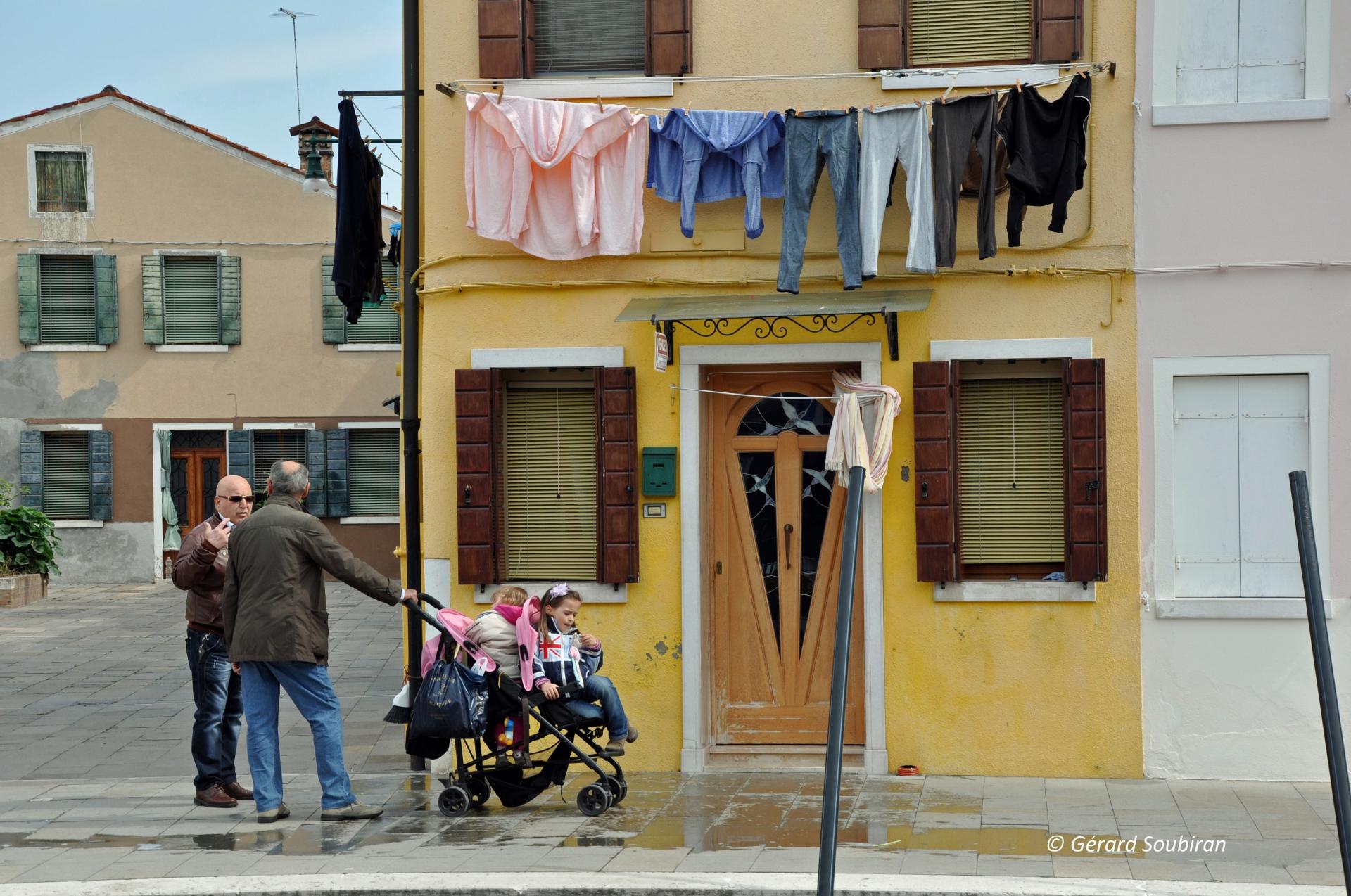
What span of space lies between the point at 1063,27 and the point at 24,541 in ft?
64.1

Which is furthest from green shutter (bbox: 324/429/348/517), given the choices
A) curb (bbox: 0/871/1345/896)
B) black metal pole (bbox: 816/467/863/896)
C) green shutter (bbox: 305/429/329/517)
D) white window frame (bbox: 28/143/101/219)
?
black metal pole (bbox: 816/467/863/896)

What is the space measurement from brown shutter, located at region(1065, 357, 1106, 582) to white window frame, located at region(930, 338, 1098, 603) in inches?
4.7

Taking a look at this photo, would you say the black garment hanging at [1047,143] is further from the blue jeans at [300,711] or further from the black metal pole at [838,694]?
the blue jeans at [300,711]

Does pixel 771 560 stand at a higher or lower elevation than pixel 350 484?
higher

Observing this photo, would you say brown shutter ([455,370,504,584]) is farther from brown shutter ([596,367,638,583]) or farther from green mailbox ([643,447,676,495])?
green mailbox ([643,447,676,495])

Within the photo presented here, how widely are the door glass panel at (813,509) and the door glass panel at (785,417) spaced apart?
6.8 inches

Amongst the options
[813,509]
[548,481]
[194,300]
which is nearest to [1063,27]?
[813,509]

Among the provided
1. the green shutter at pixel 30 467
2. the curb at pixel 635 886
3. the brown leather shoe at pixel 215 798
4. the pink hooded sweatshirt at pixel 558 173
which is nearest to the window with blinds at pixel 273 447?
the green shutter at pixel 30 467

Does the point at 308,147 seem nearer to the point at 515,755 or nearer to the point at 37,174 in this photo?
the point at 37,174

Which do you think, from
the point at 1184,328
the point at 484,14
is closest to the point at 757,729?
the point at 1184,328

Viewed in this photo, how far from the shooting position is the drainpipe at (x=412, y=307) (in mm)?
10523

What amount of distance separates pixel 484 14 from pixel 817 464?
359 centimetres

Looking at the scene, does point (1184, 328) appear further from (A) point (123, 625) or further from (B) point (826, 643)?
(A) point (123, 625)

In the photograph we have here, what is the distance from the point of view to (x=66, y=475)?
89.9ft
